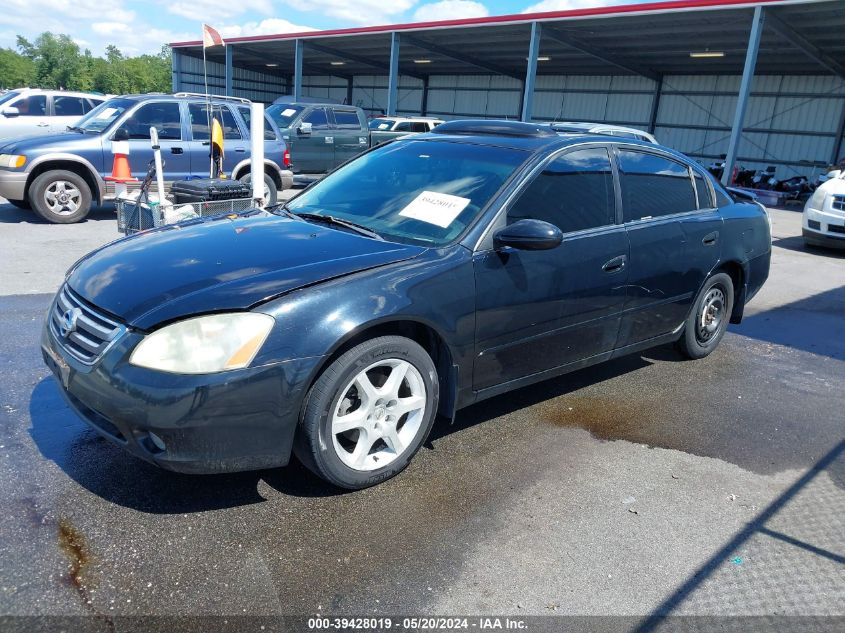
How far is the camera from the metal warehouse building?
1808cm

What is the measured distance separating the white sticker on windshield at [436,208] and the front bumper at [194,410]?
Answer: 1.17 metres

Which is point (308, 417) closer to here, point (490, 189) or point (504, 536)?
point (504, 536)

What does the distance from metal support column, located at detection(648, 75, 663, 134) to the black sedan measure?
82.6 ft

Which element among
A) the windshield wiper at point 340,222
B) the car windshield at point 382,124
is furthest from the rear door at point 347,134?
the windshield wiper at point 340,222

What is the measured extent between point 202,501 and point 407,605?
1088 mm

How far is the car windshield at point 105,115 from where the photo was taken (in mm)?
9766

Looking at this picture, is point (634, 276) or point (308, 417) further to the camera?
point (634, 276)

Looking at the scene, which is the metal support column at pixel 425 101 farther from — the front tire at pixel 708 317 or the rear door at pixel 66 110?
the front tire at pixel 708 317

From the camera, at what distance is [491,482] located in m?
3.27

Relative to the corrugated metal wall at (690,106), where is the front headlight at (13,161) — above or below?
below

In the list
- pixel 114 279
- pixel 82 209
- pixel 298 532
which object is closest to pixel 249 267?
pixel 114 279

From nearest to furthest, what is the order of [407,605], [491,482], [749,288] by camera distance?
[407,605]
[491,482]
[749,288]

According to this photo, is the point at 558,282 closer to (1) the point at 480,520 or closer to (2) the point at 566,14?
(1) the point at 480,520

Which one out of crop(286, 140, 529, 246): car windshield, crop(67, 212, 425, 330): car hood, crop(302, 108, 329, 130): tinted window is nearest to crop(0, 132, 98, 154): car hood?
crop(286, 140, 529, 246): car windshield
